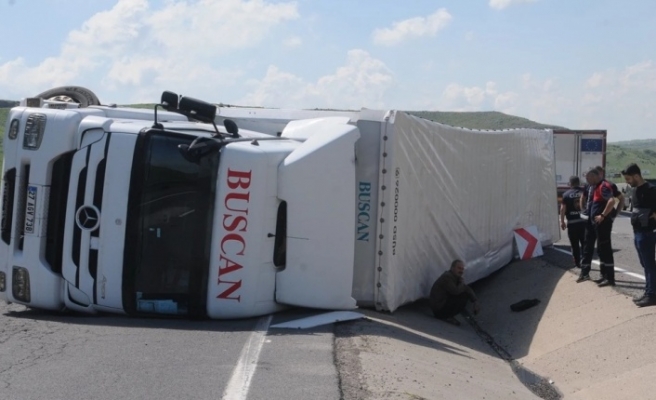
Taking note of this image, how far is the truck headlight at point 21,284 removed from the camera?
9.34 meters

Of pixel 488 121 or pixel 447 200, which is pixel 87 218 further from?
pixel 488 121

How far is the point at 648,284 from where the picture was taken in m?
11.1

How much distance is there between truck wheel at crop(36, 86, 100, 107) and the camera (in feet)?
38.9

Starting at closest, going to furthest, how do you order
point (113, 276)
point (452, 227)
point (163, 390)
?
point (163, 390), point (113, 276), point (452, 227)

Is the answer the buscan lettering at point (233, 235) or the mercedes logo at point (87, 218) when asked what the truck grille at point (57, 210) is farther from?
the buscan lettering at point (233, 235)

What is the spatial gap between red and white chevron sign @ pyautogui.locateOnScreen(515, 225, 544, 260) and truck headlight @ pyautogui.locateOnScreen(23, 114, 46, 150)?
9.74m

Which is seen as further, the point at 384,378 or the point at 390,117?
the point at 390,117

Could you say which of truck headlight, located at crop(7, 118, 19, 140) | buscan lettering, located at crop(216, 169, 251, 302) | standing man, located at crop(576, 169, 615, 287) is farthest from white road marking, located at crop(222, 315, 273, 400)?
standing man, located at crop(576, 169, 615, 287)

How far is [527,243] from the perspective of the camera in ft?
55.5

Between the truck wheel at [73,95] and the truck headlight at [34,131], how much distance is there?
223cm

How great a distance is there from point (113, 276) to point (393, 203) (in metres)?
3.41

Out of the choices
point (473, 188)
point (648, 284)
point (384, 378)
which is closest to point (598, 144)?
point (473, 188)

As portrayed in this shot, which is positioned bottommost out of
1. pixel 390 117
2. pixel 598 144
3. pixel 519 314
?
pixel 519 314

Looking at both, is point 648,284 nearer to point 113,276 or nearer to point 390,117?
point 390,117
